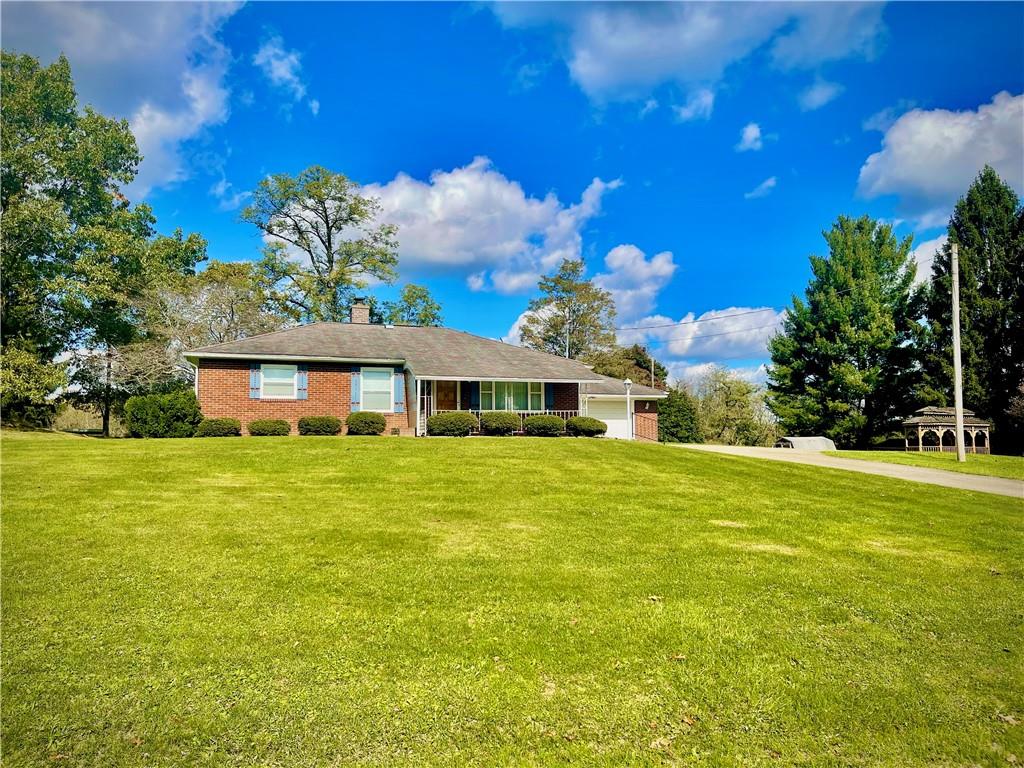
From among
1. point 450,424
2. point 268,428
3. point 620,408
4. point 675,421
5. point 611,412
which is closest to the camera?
point 268,428

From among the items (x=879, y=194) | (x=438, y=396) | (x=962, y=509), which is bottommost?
(x=962, y=509)

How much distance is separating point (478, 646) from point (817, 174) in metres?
27.5

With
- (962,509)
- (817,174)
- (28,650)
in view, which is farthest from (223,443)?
(817,174)

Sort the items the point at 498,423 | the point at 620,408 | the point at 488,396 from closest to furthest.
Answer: the point at 498,423
the point at 488,396
the point at 620,408

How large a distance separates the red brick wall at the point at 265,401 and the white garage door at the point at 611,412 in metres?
11.4

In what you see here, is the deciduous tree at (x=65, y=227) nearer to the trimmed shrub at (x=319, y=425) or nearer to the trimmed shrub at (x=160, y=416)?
the trimmed shrub at (x=160, y=416)

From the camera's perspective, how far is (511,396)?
23.4 m

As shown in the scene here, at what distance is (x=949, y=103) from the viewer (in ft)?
63.5

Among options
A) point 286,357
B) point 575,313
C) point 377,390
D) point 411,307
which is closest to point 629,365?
point 575,313

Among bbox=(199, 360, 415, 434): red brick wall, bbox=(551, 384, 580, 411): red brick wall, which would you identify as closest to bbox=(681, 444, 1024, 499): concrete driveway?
bbox=(551, 384, 580, 411): red brick wall

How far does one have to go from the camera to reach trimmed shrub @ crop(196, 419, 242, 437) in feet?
57.6

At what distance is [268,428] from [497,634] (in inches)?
651

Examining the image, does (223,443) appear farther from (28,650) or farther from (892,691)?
(892,691)

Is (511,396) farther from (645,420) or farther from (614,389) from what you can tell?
(645,420)
